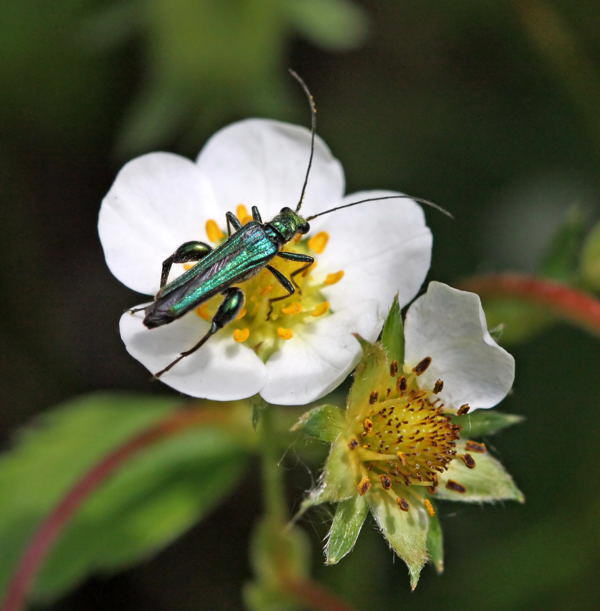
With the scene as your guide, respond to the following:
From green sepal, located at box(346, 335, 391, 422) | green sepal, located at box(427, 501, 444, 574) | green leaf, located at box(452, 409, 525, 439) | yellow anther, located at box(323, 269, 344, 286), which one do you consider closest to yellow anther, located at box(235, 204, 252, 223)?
yellow anther, located at box(323, 269, 344, 286)

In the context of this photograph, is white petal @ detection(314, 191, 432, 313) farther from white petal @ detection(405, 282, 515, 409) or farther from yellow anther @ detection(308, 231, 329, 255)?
white petal @ detection(405, 282, 515, 409)

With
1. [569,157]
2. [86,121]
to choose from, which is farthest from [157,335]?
[569,157]

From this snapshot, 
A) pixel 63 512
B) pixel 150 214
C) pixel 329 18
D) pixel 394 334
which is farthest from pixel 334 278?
pixel 329 18

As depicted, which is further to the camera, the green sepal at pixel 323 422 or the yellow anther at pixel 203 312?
the yellow anther at pixel 203 312

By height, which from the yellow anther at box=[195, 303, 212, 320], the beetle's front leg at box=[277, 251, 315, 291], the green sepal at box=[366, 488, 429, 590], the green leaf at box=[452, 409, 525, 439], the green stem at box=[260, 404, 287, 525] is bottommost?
the green stem at box=[260, 404, 287, 525]

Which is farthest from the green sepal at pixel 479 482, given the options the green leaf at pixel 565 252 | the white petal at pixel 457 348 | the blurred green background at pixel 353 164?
the blurred green background at pixel 353 164

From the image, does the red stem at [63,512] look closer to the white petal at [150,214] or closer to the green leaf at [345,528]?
the white petal at [150,214]
